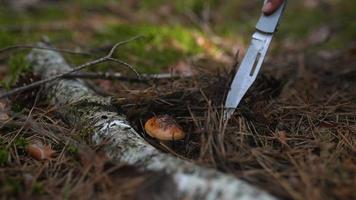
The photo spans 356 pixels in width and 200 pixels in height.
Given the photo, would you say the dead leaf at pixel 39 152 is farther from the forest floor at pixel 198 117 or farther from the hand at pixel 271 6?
the hand at pixel 271 6

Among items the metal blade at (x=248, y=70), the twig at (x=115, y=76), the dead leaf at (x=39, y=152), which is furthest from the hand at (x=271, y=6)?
the dead leaf at (x=39, y=152)

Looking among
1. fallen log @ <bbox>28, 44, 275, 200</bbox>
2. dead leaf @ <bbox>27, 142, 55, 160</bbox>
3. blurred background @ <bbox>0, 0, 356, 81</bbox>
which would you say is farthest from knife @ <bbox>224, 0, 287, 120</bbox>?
blurred background @ <bbox>0, 0, 356, 81</bbox>

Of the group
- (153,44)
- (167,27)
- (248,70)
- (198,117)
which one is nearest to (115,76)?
(198,117)

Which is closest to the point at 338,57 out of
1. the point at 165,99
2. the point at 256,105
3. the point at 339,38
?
the point at 339,38

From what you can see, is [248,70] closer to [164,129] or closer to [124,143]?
[164,129]

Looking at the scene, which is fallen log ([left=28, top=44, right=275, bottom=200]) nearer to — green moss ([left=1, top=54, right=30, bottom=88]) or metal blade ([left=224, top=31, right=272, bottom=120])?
green moss ([left=1, top=54, right=30, bottom=88])
